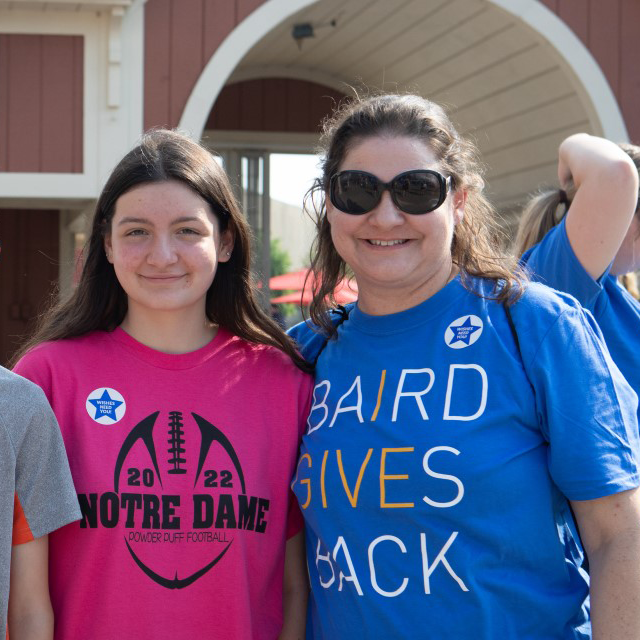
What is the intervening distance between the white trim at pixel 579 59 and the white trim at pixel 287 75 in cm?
311

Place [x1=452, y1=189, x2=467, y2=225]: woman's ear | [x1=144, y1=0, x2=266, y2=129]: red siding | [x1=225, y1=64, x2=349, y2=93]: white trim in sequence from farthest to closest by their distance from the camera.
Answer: [x1=225, y1=64, x2=349, y2=93]: white trim → [x1=144, y1=0, x2=266, y2=129]: red siding → [x1=452, y1=189, x2=467, y2=225]: woman's ear

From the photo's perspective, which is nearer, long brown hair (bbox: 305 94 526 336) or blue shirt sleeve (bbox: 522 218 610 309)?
long brown hair (bbox: 305 94 526 336)

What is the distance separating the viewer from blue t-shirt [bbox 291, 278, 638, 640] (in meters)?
1.65

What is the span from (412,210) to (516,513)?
62 centimetres

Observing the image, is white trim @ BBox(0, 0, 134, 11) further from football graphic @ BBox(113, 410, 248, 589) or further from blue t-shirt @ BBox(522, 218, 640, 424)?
football graphic @ BBox(113, 410, 248, 589)

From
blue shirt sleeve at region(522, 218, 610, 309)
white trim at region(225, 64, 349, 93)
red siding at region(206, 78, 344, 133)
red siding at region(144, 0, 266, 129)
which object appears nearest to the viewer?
blue shirt sleeve at region(522, 218, 610, 309)

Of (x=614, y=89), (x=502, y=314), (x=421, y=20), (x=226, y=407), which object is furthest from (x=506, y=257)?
(x=421, y=20)

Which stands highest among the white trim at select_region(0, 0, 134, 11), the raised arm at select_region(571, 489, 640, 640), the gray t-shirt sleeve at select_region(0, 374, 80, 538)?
the white trim at select_region(0, 0, 134, 11)

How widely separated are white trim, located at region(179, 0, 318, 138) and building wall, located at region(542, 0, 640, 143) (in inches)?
76.6

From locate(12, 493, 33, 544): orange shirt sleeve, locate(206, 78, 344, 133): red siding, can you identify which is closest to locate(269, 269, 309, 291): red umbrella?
locate(206, 78, 344, 133): red siding

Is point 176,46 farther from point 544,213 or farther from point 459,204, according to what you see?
point 459,204

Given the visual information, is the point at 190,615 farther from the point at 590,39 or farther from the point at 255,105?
the point at 255,105

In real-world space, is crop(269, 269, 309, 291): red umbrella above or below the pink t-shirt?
above

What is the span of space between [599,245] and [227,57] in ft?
14.5
